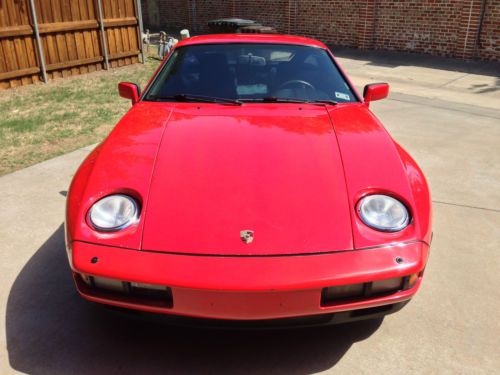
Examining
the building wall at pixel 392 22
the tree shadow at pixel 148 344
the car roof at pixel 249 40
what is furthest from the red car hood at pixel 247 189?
the building wall at pixel 392 22

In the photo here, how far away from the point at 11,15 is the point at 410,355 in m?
8.67

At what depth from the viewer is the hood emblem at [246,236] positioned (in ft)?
6.80

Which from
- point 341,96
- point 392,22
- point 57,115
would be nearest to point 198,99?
point 341,96

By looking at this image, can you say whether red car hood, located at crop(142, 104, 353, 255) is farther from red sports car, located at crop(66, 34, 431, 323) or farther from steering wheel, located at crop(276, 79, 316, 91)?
steering wheel, located at crop(276, 79, 316, 91)

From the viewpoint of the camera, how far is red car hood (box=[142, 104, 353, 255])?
82.3 inches

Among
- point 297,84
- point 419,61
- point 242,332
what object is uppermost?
point 297,84

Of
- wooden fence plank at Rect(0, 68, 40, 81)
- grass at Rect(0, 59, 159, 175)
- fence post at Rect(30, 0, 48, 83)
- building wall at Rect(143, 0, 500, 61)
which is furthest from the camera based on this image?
building wall at Rect(143, 0, 500, 61)

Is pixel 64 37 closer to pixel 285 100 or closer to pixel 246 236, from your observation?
pixel 285 100

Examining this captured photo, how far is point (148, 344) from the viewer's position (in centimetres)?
244

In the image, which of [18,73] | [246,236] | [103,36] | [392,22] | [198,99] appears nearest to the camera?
[246,236]

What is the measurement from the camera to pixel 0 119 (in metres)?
6.77

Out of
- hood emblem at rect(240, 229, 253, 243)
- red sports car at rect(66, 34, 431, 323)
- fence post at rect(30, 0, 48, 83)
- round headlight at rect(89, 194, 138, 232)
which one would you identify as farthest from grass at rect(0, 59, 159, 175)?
hood emblem at rect(240, 229, 253, 243)

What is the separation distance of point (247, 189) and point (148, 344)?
971mm

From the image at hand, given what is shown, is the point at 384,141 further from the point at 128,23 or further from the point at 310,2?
the point at 310,2
